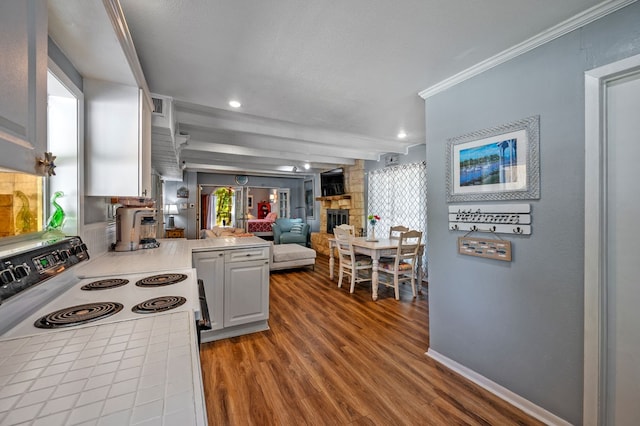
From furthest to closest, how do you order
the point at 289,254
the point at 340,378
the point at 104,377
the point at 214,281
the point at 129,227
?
the point at 289,254, the point at 214,281, the point at 129,227, the point at 340,378, the point at 104,377

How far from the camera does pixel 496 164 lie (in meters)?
1.74

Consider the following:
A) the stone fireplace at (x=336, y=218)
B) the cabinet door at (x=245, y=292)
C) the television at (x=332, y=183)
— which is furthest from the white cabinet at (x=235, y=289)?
the television at (x=332, y=183)

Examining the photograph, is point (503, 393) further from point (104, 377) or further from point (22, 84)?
point (22, 84)

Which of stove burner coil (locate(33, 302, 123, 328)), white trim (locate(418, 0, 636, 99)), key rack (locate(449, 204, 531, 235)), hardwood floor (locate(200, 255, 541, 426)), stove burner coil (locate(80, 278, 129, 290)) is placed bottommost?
hardwood floor (locate(200, 255, 541, 426))

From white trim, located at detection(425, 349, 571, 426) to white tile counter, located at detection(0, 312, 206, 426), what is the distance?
199 centimetres

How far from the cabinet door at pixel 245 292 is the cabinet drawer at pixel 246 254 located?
0.04 meters

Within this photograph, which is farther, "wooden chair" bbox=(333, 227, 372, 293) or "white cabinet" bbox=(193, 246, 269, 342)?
"wooden chair" bbox=(333, 227, 372, 293)

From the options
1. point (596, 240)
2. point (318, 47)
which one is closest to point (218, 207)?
point (318, 47)

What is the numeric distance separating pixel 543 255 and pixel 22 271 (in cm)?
244

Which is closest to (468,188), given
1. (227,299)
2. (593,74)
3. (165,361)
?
(593,74)

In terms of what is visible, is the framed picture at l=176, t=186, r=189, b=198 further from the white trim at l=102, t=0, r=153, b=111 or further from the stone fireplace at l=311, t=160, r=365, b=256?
the white trim at l=102, t=0, r=153, b=111

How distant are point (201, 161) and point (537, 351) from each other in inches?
239

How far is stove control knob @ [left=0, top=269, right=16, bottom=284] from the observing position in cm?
83

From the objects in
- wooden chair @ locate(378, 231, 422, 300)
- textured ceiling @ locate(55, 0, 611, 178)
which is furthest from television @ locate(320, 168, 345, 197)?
textured ceiling @ locate(55, 0, 611, 178)
